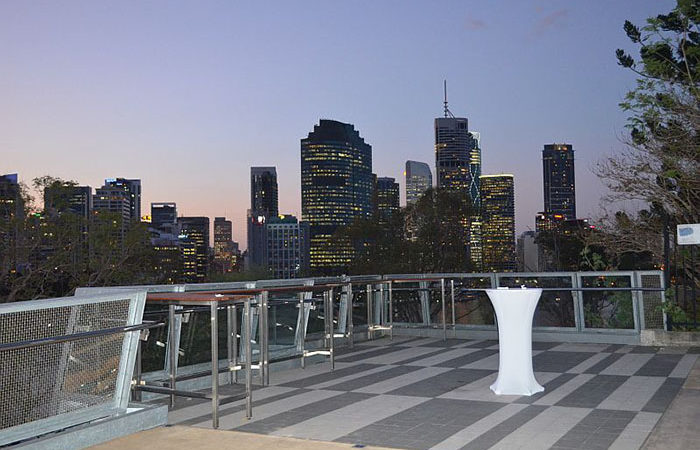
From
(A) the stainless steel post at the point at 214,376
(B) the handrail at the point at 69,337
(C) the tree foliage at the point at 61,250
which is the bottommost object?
(A) the stainless steel post at the point at 214,376

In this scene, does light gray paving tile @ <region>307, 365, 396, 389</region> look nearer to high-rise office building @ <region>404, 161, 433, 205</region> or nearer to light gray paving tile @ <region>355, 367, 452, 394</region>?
light gray paving tile @ <region>355, 367, 452, 394</region>

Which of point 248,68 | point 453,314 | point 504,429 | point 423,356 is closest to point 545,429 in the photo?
point 504,429

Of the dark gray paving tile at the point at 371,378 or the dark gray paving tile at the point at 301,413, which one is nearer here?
the dark gray paving tile at the point at 301,413

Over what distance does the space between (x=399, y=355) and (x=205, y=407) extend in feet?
14.2

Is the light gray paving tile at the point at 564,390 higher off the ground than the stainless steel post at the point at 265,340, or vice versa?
the stainless steel post at the point at 265,340

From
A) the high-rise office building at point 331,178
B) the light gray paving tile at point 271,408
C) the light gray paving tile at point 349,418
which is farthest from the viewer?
the high-rise office building at point 331,178

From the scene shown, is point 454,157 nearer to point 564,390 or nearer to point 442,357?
point 442,357

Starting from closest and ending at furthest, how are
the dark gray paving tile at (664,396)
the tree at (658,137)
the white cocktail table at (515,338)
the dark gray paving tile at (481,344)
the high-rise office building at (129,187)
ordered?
the dark gray paving tile at (664,396) → the white cocktail table at (515,338) → the dark gray paving tile at (481,344) → the tree at (658,137) → the high-rise office building at (129,187)

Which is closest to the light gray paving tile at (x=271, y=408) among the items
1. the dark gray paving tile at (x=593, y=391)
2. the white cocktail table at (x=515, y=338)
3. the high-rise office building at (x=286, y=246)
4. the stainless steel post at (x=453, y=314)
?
the white cocktail table at (x=515, y=338)

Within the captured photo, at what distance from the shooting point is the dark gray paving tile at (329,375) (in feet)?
26.4

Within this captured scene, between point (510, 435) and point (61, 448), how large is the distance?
3221 mm

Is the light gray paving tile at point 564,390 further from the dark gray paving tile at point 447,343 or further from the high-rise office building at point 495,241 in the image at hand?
the high-rise office building at point 495,241

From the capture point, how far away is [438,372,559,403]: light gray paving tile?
6895mm

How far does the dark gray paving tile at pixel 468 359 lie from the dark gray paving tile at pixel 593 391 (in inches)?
75.8
